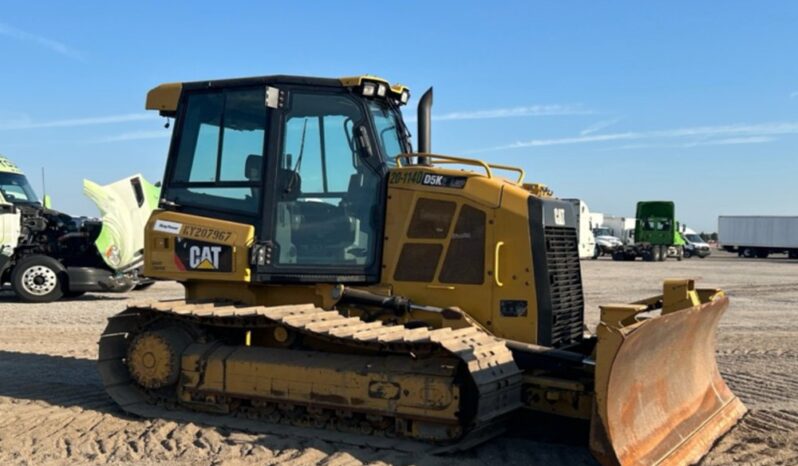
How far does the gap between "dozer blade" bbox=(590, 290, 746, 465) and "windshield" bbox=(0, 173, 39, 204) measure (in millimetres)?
15993

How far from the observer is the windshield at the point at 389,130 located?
704 cm

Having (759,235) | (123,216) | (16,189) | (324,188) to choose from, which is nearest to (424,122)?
Result: (324,188)

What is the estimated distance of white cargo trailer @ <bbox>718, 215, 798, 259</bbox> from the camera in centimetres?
4956

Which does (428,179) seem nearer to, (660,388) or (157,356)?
(660,388)

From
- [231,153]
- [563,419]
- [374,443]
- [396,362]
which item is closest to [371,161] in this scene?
[231,153]

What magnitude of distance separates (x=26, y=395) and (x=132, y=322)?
4.92 feet

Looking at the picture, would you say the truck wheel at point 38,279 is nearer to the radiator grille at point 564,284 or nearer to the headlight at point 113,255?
the headlight at point 113,255

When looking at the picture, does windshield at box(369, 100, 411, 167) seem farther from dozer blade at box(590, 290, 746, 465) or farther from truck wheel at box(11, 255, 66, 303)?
truck wheel at box(11, 255, 66, 303)

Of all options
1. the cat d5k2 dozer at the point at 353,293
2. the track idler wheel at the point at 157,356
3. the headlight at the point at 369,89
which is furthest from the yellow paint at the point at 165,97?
the track idler wheel at the point at 157,356

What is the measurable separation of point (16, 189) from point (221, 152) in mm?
13594

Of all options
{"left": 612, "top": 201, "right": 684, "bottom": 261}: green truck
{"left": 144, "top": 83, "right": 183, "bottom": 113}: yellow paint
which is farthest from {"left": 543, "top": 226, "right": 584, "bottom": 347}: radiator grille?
{"left": 612, "top": 201, "right": 684, "bottom": 261}: green truck

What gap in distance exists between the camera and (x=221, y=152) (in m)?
7.16

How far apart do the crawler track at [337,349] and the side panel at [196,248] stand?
1.03ft

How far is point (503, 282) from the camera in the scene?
6543 mm
